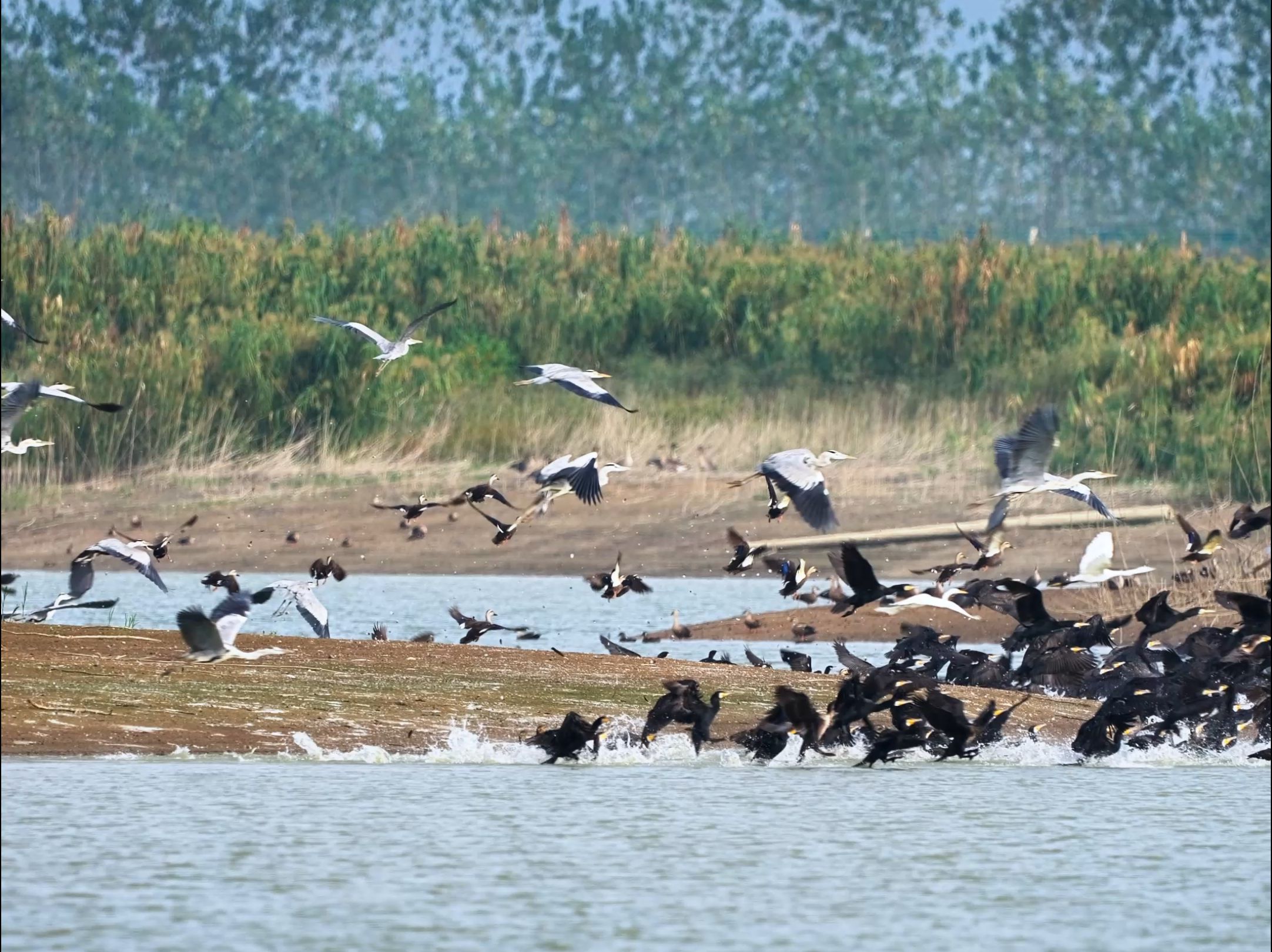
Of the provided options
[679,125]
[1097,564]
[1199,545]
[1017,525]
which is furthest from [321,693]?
[679,125]

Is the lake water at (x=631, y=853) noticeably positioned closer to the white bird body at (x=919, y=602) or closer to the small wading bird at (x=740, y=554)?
the white bird body at (x=919, y=602)

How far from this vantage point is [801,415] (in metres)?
34.8

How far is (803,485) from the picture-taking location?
16594 mm

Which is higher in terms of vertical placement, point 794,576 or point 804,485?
point 804,485

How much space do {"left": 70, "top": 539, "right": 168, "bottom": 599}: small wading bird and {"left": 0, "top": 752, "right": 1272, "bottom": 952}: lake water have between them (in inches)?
100

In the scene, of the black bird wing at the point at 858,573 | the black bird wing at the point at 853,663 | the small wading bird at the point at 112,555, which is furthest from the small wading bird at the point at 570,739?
the small wading bird at the point at 112,555

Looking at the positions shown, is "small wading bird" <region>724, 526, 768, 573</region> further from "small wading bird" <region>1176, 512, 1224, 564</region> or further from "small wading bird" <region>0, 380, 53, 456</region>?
"small wading bird" <region>0, 380, 53, 456</region>

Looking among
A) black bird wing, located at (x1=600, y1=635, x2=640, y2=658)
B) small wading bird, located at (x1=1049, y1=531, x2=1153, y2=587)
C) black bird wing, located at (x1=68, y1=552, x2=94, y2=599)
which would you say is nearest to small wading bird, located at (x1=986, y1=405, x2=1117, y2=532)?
small wading bird, located at (x1=1049, y1=531, x2=1153, y2=587)

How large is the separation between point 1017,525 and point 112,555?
46.8 feet

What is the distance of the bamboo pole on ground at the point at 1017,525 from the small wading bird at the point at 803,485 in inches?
393

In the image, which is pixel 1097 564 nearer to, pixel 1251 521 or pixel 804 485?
pixel 1251 521

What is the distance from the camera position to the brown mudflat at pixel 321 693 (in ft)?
44.8

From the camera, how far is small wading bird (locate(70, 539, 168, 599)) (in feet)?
51.1

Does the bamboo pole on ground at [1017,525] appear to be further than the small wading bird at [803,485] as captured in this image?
Yes
